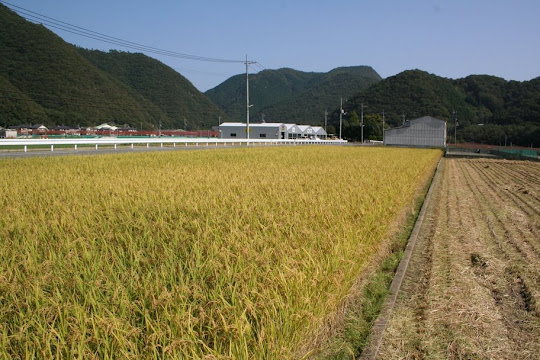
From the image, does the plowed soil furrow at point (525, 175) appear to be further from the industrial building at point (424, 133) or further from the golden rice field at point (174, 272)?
the industrial building at point (424, 133)

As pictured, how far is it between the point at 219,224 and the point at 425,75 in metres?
102

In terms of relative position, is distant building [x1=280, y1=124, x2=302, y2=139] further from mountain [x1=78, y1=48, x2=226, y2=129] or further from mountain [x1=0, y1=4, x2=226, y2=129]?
mountain [x1=78, y1=48, x2=226, y2=129]

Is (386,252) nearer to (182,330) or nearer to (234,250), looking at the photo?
(234,250)

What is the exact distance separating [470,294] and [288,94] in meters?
185

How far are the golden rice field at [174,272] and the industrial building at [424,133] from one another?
58549 mm

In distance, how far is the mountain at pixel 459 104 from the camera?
7456cm

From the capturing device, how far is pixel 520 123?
236 feet

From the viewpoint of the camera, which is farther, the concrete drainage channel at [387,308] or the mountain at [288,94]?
the mountain at [288,94]

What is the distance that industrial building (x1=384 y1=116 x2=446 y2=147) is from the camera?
59844mm

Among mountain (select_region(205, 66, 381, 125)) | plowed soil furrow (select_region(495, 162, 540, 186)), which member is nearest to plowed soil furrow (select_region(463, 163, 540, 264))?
plowed soil furrow (select_region(495, 162, 540, 186))

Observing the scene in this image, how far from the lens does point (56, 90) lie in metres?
70.6

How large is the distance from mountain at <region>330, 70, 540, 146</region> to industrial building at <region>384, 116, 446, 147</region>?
1611 centimetres

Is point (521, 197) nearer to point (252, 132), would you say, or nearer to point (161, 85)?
point (252, 132)

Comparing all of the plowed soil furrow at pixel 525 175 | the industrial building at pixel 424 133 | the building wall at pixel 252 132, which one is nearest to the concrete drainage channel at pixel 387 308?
the plowed soil furrow at pixel 525 175
